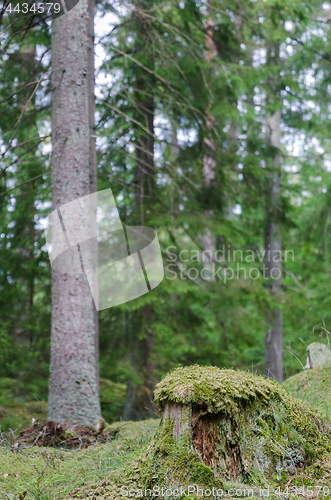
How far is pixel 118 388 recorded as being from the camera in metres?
10.4

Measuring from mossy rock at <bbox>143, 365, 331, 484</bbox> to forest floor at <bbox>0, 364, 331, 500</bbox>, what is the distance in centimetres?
11

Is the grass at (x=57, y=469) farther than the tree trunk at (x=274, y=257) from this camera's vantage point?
No

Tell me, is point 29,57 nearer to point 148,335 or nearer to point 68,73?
point 68,73

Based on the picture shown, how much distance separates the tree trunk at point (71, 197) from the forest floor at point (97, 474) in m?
1.11

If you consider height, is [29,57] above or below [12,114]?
above

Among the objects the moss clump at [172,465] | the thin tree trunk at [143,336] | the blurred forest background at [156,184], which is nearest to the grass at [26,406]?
the blurred forest background at [156,184]

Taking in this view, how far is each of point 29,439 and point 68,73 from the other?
451 cm

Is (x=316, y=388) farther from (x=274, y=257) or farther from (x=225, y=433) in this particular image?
(x=274, y=257)

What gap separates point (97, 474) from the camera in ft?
9.34

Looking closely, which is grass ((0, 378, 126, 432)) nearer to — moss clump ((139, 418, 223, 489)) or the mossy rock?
moss clump ((139, 418, 223, 489))

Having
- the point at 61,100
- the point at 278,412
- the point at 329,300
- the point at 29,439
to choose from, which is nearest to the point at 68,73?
the point at 61,100

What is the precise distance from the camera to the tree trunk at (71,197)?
17.2 feet

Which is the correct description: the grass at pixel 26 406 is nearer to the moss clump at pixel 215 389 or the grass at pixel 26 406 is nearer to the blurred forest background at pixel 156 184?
the blurred forest background at pixel 156 184

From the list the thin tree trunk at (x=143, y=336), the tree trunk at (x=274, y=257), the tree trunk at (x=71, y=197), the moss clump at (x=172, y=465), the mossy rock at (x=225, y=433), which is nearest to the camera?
the moss clump at (x=172, y=465)
